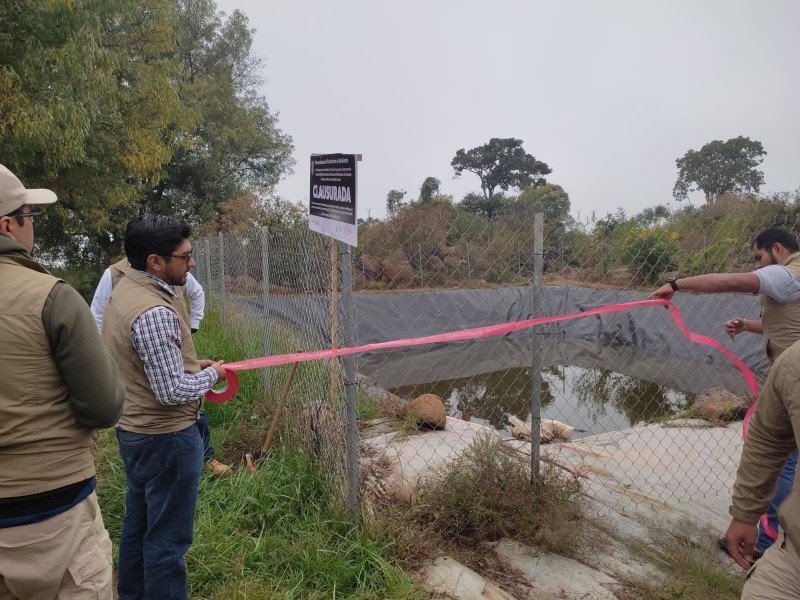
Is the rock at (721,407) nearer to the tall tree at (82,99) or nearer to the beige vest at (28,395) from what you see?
the beige vest at (28,395)

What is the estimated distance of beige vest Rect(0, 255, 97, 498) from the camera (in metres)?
1.34

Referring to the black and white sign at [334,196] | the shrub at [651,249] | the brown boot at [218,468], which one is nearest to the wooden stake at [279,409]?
the brown boot at [218,468]

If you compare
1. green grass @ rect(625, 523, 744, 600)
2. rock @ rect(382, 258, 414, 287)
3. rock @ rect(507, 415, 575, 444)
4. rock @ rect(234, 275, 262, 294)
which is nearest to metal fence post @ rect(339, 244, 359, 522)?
green grass @ rect(625, 523, 744, 600)

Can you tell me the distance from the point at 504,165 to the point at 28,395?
49.2 m

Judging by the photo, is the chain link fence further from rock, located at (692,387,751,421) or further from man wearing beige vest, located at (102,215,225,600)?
man wearing beige vest, located at (102,215,225,600)

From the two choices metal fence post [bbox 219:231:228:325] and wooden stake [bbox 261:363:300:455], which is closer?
wooden stake [bbox 261:363:300:455]

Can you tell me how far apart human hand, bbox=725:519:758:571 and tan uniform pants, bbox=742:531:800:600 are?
0.49 feet

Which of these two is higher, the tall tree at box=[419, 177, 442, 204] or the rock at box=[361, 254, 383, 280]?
the tall tree at box=[419, 177, 442, 204]

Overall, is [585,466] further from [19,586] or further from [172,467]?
[19,586]

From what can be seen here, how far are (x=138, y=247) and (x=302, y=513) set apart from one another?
1731mm

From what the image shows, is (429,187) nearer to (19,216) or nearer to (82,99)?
(82,99)

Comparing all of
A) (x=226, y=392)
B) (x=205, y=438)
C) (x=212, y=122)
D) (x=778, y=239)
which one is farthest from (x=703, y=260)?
(x=212, y=122)

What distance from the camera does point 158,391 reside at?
1.89m

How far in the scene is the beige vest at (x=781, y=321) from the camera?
2.50 meters
